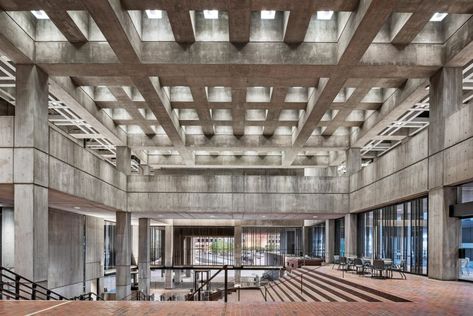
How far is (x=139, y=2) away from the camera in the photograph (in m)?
11.4

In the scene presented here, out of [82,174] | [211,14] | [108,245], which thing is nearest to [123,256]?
[82,174]

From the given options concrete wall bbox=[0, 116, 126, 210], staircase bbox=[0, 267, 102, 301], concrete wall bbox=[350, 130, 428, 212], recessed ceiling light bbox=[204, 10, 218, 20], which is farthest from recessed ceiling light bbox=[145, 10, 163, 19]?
concrete wall bbox=[350, 130, 428, 212]

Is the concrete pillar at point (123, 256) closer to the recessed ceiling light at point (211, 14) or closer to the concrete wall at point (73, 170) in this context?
the concrete wall at point (73, 170)

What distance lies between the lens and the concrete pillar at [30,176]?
43.5 ft

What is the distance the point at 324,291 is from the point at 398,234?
217 inches

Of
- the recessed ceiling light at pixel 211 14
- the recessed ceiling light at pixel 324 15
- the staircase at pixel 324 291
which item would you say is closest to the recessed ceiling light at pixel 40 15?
the recessed ceiling light at pixel 211 14

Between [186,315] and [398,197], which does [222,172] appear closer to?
[398,197]

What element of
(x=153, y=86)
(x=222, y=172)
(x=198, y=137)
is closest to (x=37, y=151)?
(x=153, y=86)

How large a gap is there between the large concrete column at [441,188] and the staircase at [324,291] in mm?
2598

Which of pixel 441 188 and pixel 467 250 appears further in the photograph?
pixel 441 188

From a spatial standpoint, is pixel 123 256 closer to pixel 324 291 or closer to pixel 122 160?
pixel 122 160

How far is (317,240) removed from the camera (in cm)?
3881

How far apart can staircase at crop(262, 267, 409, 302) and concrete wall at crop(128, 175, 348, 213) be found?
12.4ft

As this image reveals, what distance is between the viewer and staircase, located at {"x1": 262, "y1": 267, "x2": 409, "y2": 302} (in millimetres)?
12133
